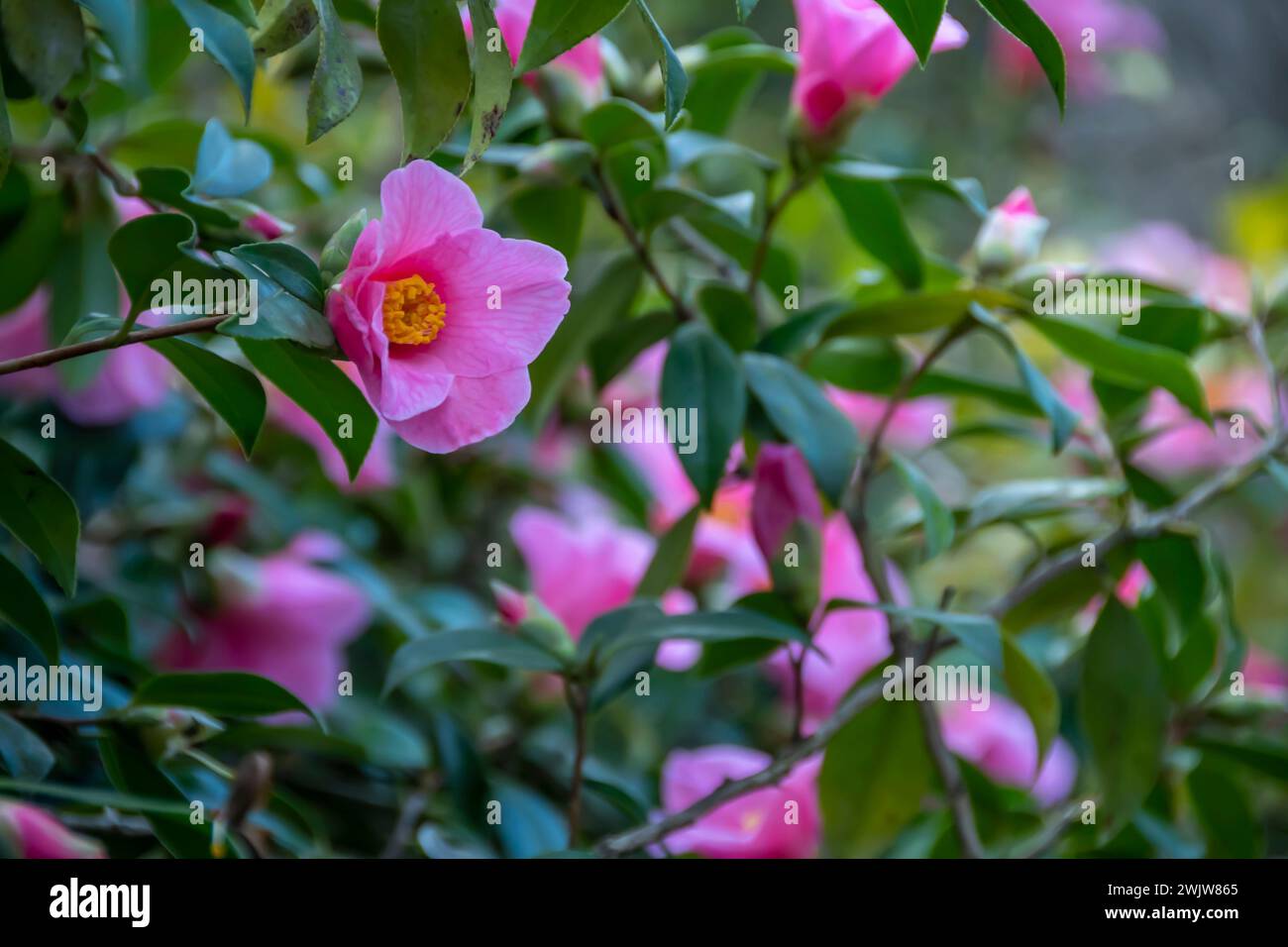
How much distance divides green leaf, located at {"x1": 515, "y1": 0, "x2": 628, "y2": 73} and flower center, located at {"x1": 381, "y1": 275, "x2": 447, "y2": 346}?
95 mm

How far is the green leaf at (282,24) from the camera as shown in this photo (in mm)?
502

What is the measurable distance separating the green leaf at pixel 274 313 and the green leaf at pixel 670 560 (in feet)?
0.98

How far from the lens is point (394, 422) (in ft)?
1.54

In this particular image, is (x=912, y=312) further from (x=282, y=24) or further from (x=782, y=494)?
(x=282, y=24)

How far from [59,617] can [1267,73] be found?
2.46 metres

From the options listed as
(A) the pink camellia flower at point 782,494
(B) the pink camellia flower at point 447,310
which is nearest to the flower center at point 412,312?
(B) the pink camellia flower at point 447,310

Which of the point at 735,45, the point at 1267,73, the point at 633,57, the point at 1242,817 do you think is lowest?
the point at 1242,817

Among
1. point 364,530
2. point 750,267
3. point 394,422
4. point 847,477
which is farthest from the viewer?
point 364,530

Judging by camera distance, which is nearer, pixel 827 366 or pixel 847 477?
pixel 847 477

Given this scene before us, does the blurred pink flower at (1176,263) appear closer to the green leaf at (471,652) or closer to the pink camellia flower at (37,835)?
the green leaf at (471,652)

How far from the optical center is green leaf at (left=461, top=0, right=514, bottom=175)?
1.55 ft

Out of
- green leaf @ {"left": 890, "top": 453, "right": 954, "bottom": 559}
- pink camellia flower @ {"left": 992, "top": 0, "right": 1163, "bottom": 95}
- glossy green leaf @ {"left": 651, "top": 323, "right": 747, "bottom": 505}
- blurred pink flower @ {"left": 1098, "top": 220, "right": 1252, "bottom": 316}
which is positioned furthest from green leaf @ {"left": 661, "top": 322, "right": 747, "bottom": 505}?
pink camellia flower @ {"left": 992, "top": 0, "right": 1163, "bottom": 95}
